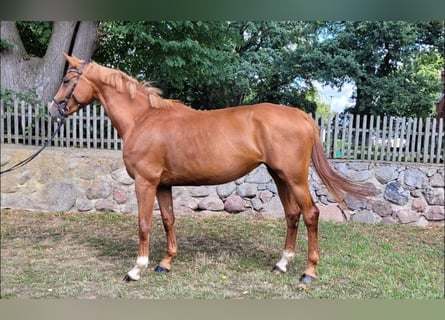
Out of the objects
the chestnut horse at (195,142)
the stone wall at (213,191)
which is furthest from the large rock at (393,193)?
the chestnut horse at (195,142)

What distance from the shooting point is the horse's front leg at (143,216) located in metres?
2.30

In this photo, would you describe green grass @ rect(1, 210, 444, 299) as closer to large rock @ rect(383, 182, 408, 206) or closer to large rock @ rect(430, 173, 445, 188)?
large rock @ rect(383, 182, 408, 206)

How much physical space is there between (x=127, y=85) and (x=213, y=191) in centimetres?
168

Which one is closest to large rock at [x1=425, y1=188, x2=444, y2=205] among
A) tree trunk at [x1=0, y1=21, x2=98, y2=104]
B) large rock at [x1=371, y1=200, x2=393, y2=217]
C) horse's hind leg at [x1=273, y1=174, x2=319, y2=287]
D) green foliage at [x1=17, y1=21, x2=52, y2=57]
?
large rock at [x1=371, y1=200, x2=393, y2=217]

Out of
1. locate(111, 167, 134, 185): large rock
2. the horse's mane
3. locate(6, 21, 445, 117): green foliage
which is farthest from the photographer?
locate(111, 167, 134, 185): large rock

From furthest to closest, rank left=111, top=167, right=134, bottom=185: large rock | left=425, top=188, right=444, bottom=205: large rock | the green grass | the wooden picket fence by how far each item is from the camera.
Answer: left=425, top=188, right=444, bottom=205: large rock < left=111, top=167, right=134, bottom=185: large rock < the wooden picket fence < the green grass

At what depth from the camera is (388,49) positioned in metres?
3.44

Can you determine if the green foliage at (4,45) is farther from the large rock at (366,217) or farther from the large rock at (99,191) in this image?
the large rock at (366,217)

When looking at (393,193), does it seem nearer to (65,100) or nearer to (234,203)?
(234,203)

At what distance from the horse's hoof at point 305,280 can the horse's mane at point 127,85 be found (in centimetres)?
137

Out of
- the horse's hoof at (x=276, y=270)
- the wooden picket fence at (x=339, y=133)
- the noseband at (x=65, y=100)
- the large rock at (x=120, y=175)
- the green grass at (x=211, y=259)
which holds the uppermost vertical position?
the noseband at (x=65, y=100)

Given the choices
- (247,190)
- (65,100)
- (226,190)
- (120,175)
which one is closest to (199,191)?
(226,190)

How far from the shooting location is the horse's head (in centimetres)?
230

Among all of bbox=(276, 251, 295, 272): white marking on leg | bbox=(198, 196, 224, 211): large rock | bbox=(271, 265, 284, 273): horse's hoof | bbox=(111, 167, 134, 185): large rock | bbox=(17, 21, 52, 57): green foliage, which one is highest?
bbox=(17, 21, 52, 57): green foliage
